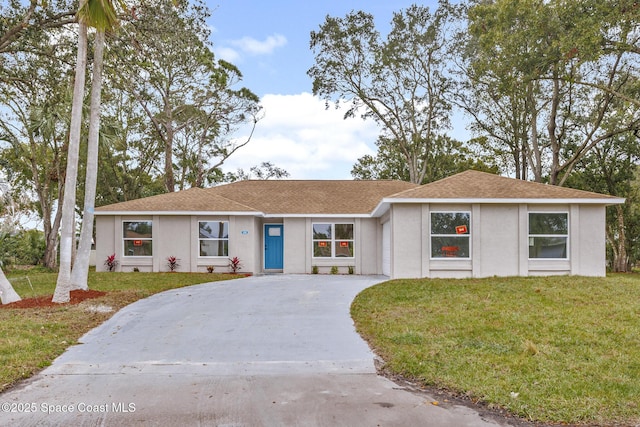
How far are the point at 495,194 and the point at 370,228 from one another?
5.98m

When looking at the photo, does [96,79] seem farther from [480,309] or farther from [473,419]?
[473,419]

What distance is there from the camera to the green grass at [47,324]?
627 cm

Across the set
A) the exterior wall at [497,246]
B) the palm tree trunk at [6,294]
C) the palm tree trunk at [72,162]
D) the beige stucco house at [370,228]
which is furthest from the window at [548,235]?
the palm tree trunk at [6,294]

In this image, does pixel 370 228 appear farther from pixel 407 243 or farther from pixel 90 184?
pixel 90 184

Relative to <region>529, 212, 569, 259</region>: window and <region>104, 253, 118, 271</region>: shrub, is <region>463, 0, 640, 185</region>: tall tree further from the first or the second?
<region>104, 253, 118, 271</region>: shrub

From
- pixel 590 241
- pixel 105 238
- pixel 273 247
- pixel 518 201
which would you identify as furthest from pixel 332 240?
pixel 590 241

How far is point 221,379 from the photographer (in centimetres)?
579

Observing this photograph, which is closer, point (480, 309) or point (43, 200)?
point (480, 309)

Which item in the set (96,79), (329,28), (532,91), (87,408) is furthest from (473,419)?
(329,28)

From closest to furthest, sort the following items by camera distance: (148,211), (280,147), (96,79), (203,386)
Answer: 1. (203,386)
2. (96,79)
3. (148,211)
4. (280,147)

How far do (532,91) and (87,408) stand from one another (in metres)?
26.1

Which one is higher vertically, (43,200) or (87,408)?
(43,200)

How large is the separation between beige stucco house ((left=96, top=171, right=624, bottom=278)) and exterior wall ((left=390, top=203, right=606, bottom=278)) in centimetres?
3

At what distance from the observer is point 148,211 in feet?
62.0
